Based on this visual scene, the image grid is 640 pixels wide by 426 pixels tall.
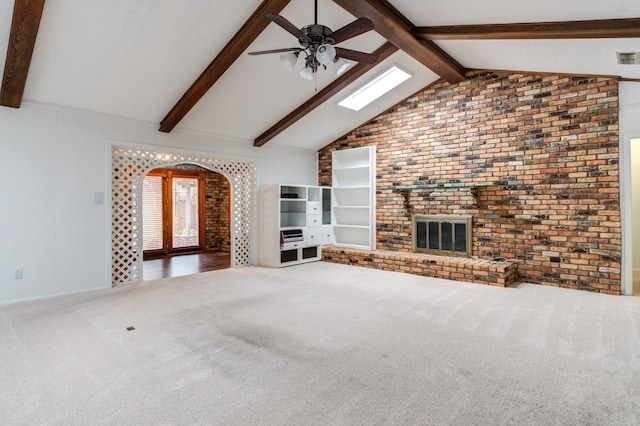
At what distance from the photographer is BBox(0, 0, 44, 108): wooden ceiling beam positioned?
296 cm

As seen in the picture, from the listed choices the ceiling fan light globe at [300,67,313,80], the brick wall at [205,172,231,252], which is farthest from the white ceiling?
the brick wall at [205,172,231,252]

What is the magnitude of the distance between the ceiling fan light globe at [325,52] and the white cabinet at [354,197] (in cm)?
394

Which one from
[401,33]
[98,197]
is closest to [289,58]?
[401,33]

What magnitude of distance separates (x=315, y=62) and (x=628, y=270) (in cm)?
460

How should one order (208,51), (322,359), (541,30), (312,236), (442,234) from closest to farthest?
(322,359) < (541,30) < (208,51) < (442,234) < (312,236)

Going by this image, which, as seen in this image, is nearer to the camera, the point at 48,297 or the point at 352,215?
the point at 48,297

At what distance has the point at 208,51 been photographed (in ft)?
13.7

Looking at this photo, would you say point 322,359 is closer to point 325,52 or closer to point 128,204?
point 325,52

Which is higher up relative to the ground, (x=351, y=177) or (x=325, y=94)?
(x=325, y=94)

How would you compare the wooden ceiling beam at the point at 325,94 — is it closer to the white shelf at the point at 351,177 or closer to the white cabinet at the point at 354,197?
the white cabinet at the point at 354,197

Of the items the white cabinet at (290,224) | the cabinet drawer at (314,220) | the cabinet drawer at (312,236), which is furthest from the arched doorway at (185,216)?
the cabinet drawer at (314,220)

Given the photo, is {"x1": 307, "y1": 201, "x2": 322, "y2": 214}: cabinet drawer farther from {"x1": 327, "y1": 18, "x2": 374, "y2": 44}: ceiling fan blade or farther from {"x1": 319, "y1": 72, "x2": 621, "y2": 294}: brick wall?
{"x1": 327, "y1": 18, "x2": 374, "y2": 44}: ceiling fan blade

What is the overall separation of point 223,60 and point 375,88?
9.64 feet

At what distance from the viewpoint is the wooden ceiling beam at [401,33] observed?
372 centimetres
